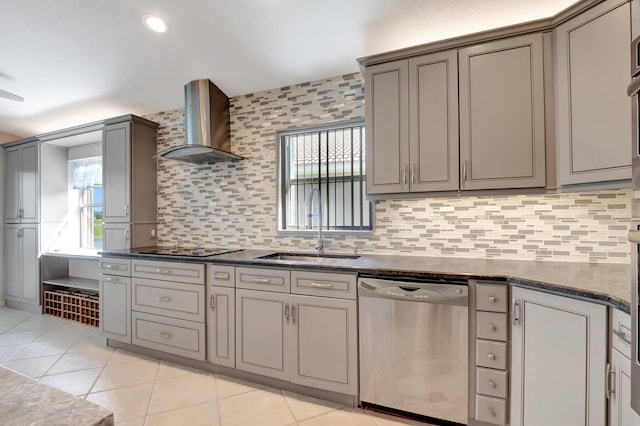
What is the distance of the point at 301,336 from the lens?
215 centimetres

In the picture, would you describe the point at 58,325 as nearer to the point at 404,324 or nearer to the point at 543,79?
the point at 404,324

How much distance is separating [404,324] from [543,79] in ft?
5.63

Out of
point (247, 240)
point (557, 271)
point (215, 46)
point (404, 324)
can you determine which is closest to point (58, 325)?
point (247, 240)

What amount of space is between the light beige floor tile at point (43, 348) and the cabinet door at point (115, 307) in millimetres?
467

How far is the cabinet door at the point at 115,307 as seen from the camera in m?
2.89

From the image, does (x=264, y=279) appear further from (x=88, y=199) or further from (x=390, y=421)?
(x=88, y=199)

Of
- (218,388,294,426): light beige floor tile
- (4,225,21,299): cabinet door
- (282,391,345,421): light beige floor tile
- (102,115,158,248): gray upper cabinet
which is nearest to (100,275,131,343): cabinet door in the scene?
(102,115,158,248): gray upper cabinet

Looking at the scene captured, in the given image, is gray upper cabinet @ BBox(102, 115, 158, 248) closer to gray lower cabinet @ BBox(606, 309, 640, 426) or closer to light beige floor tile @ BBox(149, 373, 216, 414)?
light beige floor tile @ BBox(149, 373, 216, 414)

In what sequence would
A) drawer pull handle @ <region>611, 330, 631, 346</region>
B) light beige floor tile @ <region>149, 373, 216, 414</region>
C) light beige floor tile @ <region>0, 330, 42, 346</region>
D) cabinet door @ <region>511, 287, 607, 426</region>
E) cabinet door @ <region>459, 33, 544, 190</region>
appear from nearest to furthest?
drawer pull handle @ <region>611, 330, 631, 346</region>
cabinet door @ <region>511, 287, 607, 426</region>
cabinet door @ <region>459, 33, 544, 190</region>
light beige floor tile @ <region>149, 373, 216, 414</region>
light beige floor tile @ <region>0, 330, 42, 346</region>

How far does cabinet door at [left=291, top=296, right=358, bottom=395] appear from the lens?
2031mm

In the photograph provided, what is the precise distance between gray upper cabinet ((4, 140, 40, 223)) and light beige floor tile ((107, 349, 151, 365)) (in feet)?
8.45

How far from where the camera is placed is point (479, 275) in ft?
5.67


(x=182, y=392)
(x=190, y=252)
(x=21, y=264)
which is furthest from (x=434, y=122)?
(x=21, y=264)

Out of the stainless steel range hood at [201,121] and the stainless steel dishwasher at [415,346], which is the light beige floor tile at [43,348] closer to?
the stainless steel range hood at [201,121]
